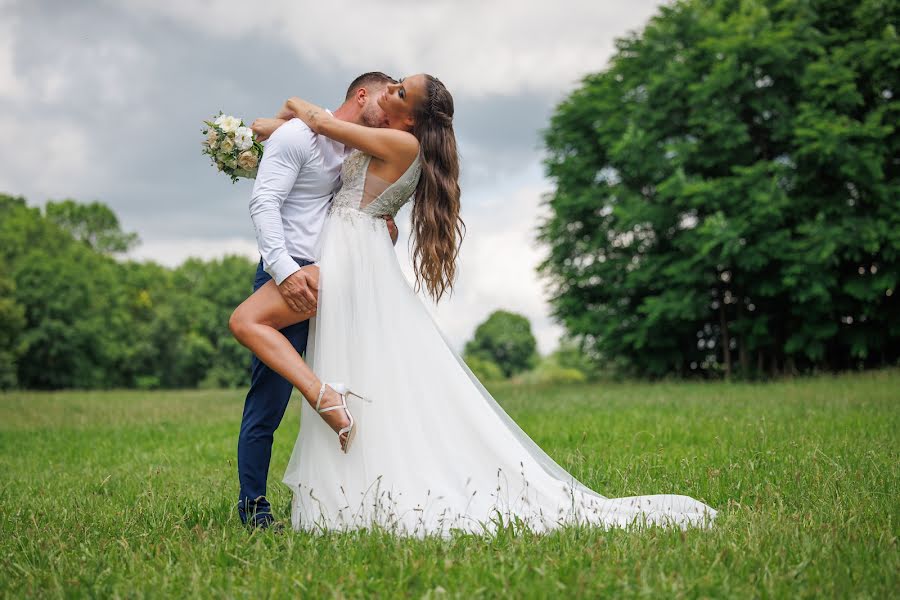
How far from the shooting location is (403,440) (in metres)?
4.30

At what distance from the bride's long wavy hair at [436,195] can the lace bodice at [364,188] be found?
0.32 ft

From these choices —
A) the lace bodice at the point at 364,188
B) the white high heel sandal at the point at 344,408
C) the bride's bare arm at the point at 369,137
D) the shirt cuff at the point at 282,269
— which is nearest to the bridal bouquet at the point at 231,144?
the bride's bare arm at the point at 369,137

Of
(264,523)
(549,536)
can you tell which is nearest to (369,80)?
(264,523)

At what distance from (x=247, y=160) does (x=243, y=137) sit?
0.14 meters

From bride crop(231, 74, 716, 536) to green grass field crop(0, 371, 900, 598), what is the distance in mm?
314

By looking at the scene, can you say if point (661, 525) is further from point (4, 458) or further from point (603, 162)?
point (603, 162)

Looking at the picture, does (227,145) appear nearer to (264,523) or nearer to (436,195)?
(436,195)

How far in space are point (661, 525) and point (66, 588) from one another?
287cm

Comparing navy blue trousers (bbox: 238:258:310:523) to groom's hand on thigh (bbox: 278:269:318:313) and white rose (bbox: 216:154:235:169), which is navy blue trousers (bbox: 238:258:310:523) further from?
white rose (bbox: 216:154:235:169)

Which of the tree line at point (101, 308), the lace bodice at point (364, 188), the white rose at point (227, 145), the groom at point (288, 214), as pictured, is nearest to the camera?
the groom at point (288, 214)

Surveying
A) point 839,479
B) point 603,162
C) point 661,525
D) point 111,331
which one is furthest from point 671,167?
point 111,331

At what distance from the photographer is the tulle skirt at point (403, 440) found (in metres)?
4.18

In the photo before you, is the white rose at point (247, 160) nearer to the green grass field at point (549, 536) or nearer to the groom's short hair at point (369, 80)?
the groom's short hair at point (369, 80)

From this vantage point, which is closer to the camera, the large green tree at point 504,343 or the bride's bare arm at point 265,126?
the bride's bare arm at point 265,126
